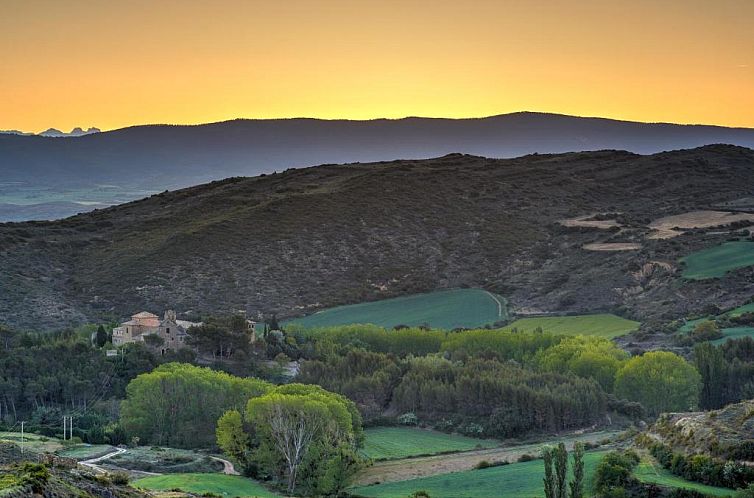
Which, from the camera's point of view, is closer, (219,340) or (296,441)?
(296,441)

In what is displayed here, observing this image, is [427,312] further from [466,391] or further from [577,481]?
[577,481]

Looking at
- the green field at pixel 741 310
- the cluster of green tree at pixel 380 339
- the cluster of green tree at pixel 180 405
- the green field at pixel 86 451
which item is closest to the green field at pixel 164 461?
the green field at pixel 86 451

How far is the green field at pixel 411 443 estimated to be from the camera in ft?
197

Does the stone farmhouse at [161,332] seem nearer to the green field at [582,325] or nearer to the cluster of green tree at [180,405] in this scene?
the cluster of green tree at [180,405]

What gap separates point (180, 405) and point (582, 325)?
4717 cm

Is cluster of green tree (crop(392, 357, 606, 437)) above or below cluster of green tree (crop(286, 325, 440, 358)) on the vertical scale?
below

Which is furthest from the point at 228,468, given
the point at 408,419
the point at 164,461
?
the point at 408,419

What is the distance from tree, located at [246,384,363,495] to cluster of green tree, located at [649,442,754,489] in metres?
15.4

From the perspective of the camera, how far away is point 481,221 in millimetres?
145000

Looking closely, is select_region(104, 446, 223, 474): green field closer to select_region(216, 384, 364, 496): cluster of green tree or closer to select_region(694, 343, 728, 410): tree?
select_region(216, 384, 364, 496): cluster of green tree

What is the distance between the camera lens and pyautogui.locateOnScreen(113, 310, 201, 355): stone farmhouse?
80125 mm

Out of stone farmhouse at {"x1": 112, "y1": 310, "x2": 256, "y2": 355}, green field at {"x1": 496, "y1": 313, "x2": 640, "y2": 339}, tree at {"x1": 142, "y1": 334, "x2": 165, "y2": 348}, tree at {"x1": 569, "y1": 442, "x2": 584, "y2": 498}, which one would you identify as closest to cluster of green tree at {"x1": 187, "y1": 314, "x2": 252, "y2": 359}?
stone farmhouse at {"x1": 112, "y1": 310, "x2": 256, "y2": 355}

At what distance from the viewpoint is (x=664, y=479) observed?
129 ft

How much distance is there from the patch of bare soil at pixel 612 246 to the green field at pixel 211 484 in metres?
80.3
